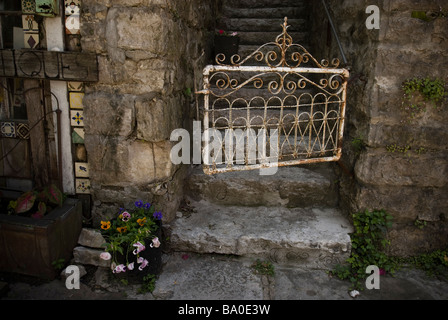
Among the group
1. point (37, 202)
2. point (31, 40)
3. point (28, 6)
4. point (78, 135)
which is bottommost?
point (37, 202)

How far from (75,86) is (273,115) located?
196 cm

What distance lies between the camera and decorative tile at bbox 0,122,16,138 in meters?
2.71

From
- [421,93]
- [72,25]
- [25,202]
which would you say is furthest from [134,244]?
[421,93]

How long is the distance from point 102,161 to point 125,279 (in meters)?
0.88

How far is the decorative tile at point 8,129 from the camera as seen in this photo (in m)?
2.71

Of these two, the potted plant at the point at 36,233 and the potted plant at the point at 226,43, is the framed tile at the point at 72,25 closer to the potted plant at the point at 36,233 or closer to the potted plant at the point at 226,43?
the potted plant at the point at 36,233

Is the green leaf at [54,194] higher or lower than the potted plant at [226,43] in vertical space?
lower

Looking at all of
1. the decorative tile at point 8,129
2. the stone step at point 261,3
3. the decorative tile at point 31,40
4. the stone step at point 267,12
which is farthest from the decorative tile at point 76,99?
the stone step at point 261,3

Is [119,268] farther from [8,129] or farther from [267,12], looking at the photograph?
[267,12]

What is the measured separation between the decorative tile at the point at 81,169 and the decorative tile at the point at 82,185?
0.04 m

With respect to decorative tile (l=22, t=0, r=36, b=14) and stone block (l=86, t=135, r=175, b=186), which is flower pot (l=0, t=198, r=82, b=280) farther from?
decorative tile (l=22, t=0, r=36, b=14)

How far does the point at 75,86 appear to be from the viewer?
2.56 m

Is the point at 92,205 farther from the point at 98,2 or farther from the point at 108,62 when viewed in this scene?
the point at 98,2

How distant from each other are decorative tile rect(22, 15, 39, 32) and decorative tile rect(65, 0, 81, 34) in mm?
249
